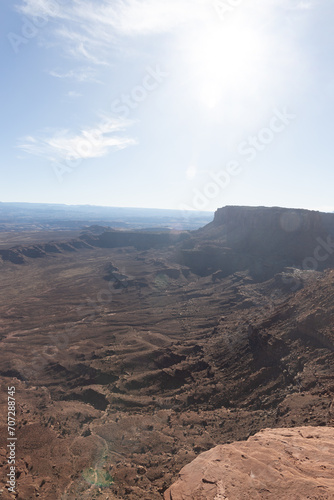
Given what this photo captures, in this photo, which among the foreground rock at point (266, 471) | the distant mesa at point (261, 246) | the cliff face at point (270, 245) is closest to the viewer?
the foreground rock at point (266, 471)

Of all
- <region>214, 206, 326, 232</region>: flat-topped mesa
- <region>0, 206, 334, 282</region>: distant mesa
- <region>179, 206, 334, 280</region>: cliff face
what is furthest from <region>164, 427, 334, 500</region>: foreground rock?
<region>214, 206, 326, 232</region>: flat-topped mesa

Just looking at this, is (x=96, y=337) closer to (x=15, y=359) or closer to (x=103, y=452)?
(x=15, y=359)

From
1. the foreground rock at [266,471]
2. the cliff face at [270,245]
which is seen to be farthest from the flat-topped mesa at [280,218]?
the foreground rock at [266,471]

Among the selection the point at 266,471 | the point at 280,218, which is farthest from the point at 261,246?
the point at 266,471

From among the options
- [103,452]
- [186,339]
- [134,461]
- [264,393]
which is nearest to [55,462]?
[103,452]

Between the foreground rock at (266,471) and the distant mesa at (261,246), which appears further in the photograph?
the distant mesa at (261,246)

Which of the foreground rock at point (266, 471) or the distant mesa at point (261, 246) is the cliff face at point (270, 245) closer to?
the distant mesa at point (261, 246)

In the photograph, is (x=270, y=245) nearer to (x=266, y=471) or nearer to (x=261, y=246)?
(x=261, y=246)

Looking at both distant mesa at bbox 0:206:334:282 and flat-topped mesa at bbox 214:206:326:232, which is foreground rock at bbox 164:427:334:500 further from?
flat-topped mesa at bbox 214:206:326:232
